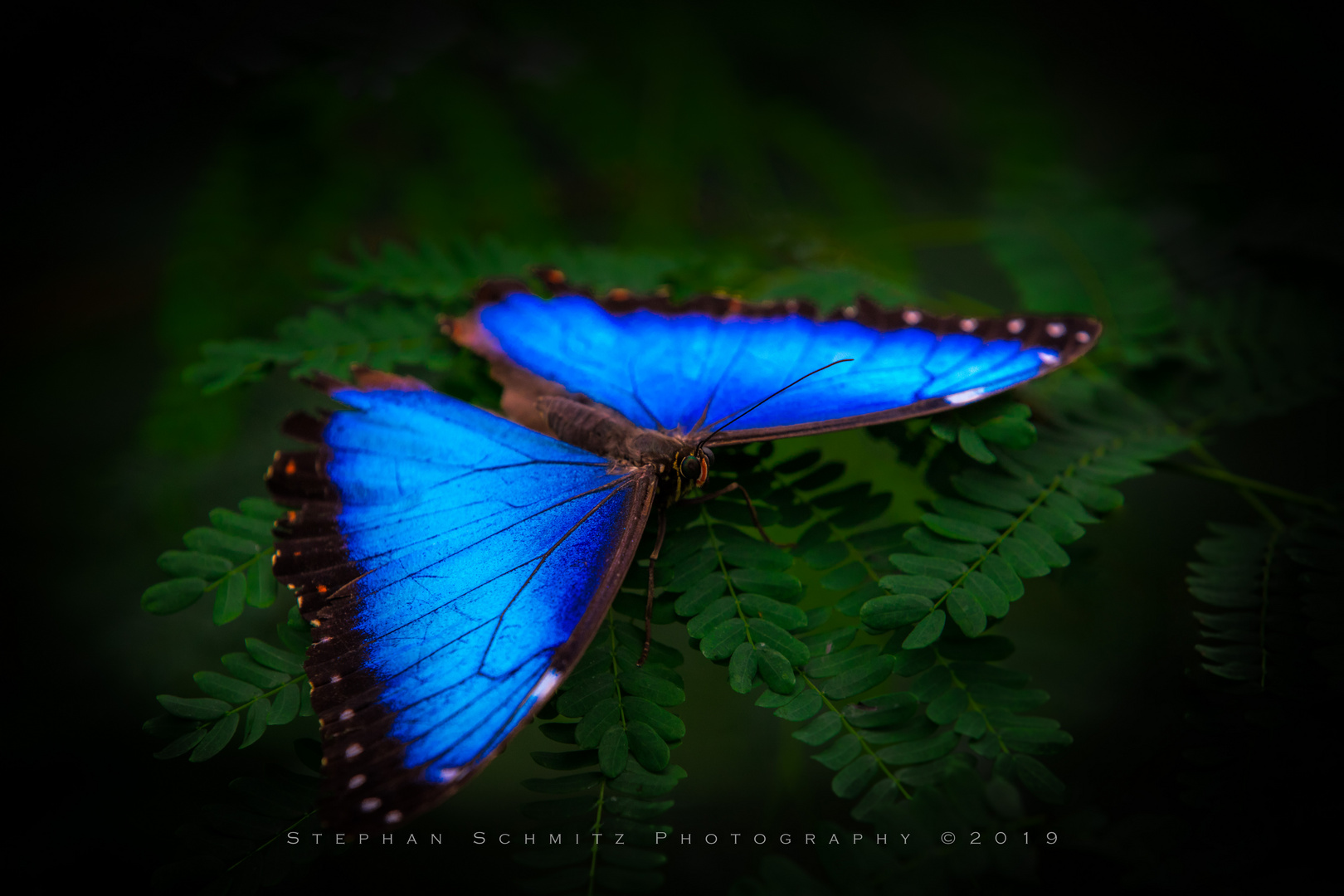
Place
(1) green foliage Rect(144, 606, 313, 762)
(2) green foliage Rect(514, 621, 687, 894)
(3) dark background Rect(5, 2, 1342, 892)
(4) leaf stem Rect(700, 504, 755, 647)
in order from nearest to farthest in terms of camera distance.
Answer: (2) green foliage Rect(514, 621, 687, 894) < (1) green foliage Rect(144, 606, 313, 762) < (4) leaf stem Rect(700, 504, 755, 647) < (3) dark background Rect(5, 2, 1342, 892)

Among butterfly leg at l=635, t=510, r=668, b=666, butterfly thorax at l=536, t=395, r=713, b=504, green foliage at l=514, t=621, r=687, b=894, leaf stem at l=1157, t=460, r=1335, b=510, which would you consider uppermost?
butterfly thorax at l=536, t=395, r=713, b=504

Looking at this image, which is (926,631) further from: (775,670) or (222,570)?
(222,570)

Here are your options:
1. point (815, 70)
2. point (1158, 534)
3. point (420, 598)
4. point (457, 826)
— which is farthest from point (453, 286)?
point (815, 70)

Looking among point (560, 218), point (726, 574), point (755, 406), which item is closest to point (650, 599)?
point (726, 574)

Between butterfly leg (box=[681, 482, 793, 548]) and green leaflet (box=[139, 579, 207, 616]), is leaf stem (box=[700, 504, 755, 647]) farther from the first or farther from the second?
green leaflet (box=[139, 579, 207, 616])

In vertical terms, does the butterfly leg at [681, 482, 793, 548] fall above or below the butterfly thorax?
A: below

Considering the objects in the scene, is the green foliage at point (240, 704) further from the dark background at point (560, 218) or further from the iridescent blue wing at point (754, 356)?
the iridescent blue wing at point (754, 356)

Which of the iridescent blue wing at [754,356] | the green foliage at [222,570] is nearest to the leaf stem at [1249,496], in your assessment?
the iridescent blue wing at [754,356]

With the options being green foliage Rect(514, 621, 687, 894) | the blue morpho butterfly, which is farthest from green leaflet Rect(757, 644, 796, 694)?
the blue morpho butterfly
